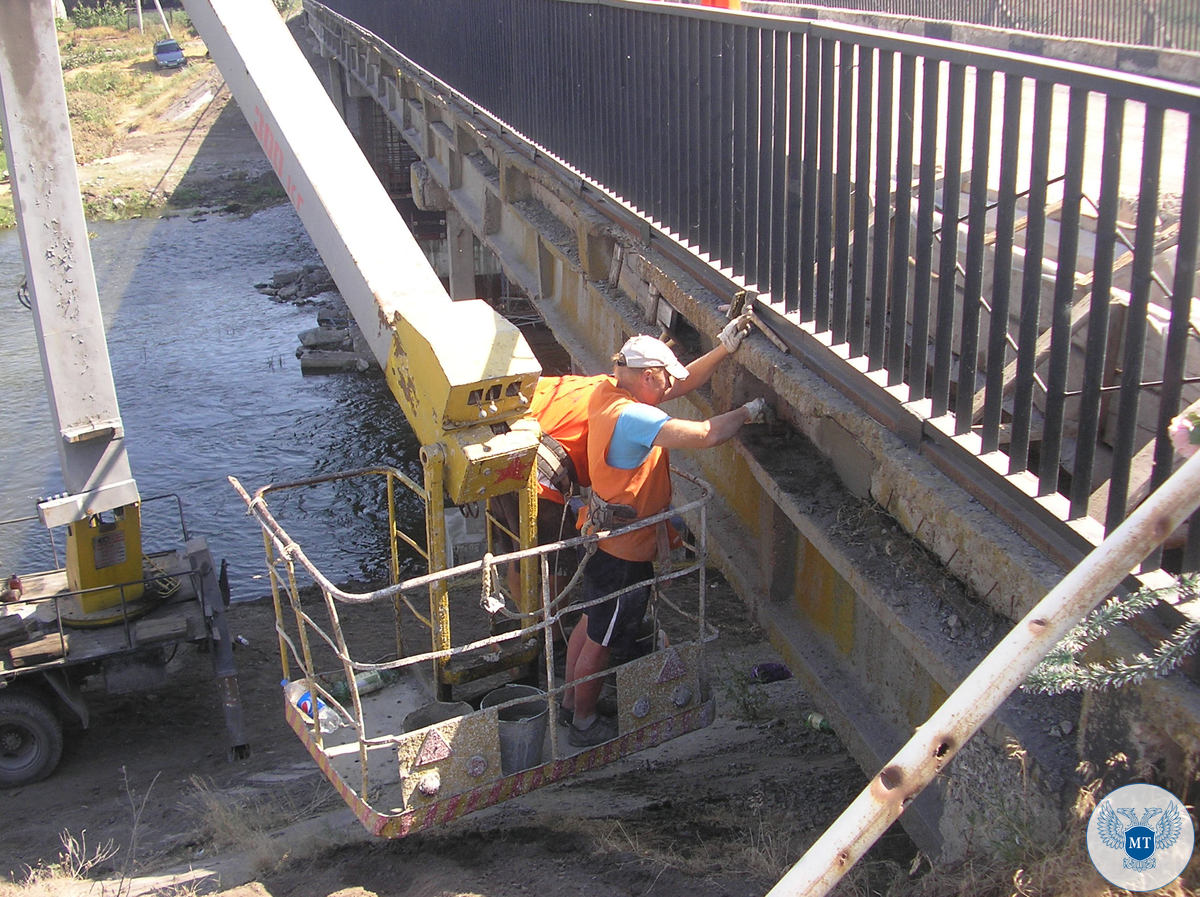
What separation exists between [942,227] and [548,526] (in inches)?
113

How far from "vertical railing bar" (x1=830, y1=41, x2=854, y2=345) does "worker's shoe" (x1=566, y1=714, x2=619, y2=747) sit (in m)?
2.17

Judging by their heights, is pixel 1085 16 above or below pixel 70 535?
above

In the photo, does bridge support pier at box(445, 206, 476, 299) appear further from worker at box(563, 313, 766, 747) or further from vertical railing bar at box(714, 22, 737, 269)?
worker at box(563, 313, 766, 747)

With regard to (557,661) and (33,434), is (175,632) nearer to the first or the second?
(557,661)

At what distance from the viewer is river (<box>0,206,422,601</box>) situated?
43.2ft

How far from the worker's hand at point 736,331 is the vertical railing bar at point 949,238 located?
1391 mm

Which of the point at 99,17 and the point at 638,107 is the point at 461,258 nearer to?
the point at 638,107

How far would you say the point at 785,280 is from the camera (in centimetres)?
534

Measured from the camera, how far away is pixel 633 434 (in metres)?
5.12

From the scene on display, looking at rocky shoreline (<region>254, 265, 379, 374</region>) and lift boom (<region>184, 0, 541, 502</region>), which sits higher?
lift boom (<region>184, 0, 541, 502</region>)

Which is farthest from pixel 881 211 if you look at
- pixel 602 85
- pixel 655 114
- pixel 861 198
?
pixel 602 85

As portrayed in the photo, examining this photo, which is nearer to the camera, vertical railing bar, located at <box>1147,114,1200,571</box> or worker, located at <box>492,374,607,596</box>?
vertical railing bar, located at <box>1147,114,1200,571</box>

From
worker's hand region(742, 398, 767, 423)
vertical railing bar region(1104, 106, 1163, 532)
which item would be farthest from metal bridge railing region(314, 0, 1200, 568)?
worker's hand region(742, 398, 767, 423)

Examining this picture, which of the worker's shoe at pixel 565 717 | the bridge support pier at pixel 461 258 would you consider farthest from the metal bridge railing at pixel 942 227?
the bridge support pier at pixel 461 258
